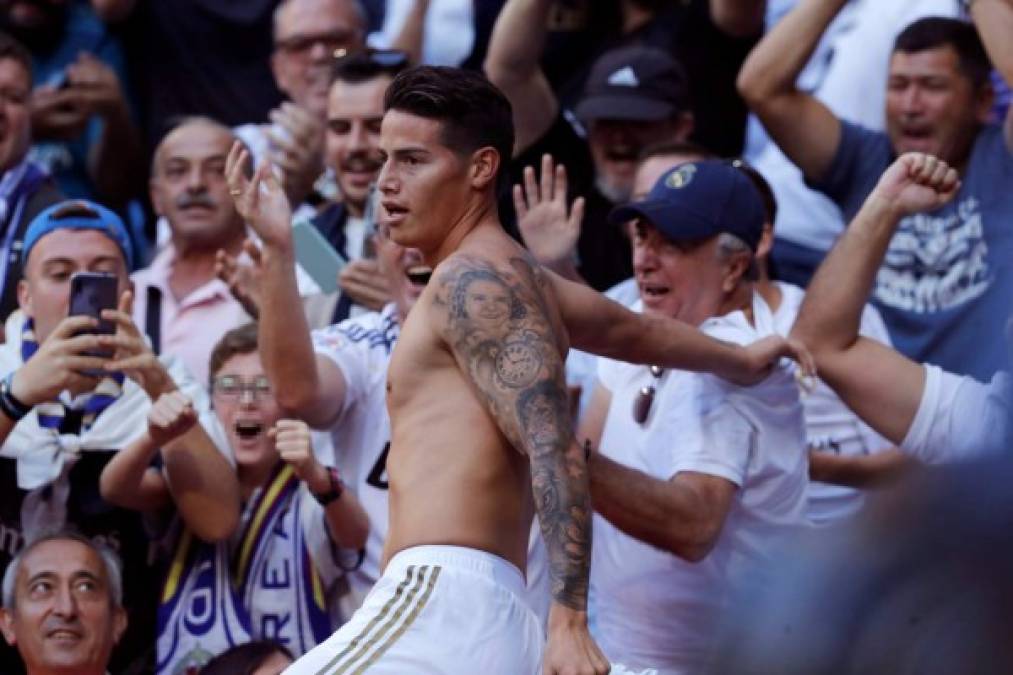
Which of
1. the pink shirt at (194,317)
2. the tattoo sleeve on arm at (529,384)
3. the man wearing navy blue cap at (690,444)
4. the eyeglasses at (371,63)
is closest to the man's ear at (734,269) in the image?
the man wearing navy blue cap at (690,444)

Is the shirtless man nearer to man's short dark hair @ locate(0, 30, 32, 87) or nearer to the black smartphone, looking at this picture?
the black smartphone

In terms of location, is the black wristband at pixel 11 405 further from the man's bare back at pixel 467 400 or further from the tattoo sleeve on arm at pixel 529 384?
the tattoo sleeve on arm at pixel 529 384

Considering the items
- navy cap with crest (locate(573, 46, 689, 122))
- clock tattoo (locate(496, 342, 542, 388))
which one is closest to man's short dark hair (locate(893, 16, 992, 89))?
navy cap with crest (locate(573, 46, 689, 122))

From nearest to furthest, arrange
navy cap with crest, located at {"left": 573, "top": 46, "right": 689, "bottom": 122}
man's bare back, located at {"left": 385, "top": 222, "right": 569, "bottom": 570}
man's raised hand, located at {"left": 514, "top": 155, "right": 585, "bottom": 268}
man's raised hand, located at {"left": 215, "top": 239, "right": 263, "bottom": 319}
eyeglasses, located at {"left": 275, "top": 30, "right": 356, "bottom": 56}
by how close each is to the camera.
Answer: man's bare back, located at {"left": 385, "top": 222, "right": 569, "bottom": 570}
man's raised hand, located at {"left": 514, "top": 155, "right": 585, "bottom": 268}
man's raised hand, located at {"left": 215, "top": 239, "right": 263, "bottom": 319}
navy cap with crest, located at {"left": 573, "top": 46, "right": 689, "bottom": 122}
eyeglasses, located at {"left": 275, "top": 30, "right": 356, "bottom": 56}

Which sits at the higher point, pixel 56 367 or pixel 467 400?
pixel 56 367

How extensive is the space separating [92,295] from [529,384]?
2.18 meters

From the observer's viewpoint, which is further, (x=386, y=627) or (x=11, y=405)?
(x=11, y=405)

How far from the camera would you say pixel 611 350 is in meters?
4.45

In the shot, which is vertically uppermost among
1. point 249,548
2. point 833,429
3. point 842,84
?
point 842,84

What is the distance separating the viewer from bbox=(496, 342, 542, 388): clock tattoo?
145 inches

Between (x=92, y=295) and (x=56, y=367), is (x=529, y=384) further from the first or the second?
(x=92, y=295)

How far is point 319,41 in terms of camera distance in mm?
7418

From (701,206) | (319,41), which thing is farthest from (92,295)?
(319,41)

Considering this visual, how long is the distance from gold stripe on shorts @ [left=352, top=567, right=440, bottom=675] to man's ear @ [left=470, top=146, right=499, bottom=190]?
0.96m
